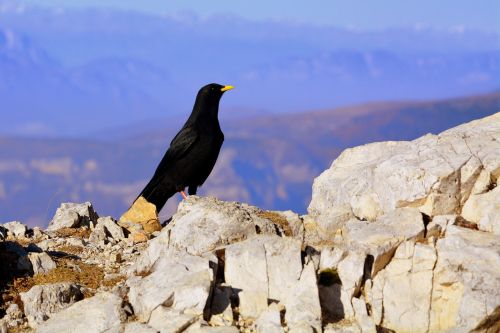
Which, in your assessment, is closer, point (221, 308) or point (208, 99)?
point (221, 308)

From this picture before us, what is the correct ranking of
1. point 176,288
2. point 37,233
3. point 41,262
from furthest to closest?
point 37,233 → point 41,262 → point 176,288

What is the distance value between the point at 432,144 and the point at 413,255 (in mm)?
3157

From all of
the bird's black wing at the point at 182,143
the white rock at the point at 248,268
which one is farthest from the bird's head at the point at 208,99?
the white rock at the point at 248,268

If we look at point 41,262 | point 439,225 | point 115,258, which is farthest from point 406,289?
point 41,262

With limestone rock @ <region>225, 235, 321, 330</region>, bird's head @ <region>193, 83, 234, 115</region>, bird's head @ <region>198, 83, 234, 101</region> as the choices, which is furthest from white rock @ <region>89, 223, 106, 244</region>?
limestone rock @ <region>225, 235, 321, 330</region>

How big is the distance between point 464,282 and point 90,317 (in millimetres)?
5401

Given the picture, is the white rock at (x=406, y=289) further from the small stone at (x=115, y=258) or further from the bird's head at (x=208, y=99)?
the bird's head at (x=208, y=99)

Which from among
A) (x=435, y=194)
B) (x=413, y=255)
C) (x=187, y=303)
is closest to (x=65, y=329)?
(x=187, y=303)

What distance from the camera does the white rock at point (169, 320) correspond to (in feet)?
34.7

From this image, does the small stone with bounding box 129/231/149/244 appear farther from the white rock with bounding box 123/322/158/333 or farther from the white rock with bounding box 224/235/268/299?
the white rock with bounding box 123/322/158/333

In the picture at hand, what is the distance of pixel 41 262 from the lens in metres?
13.6

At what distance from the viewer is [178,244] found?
511 inches

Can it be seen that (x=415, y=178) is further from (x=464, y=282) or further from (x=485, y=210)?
(x=464, y=282)

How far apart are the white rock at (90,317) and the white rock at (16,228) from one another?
5.27 metres
